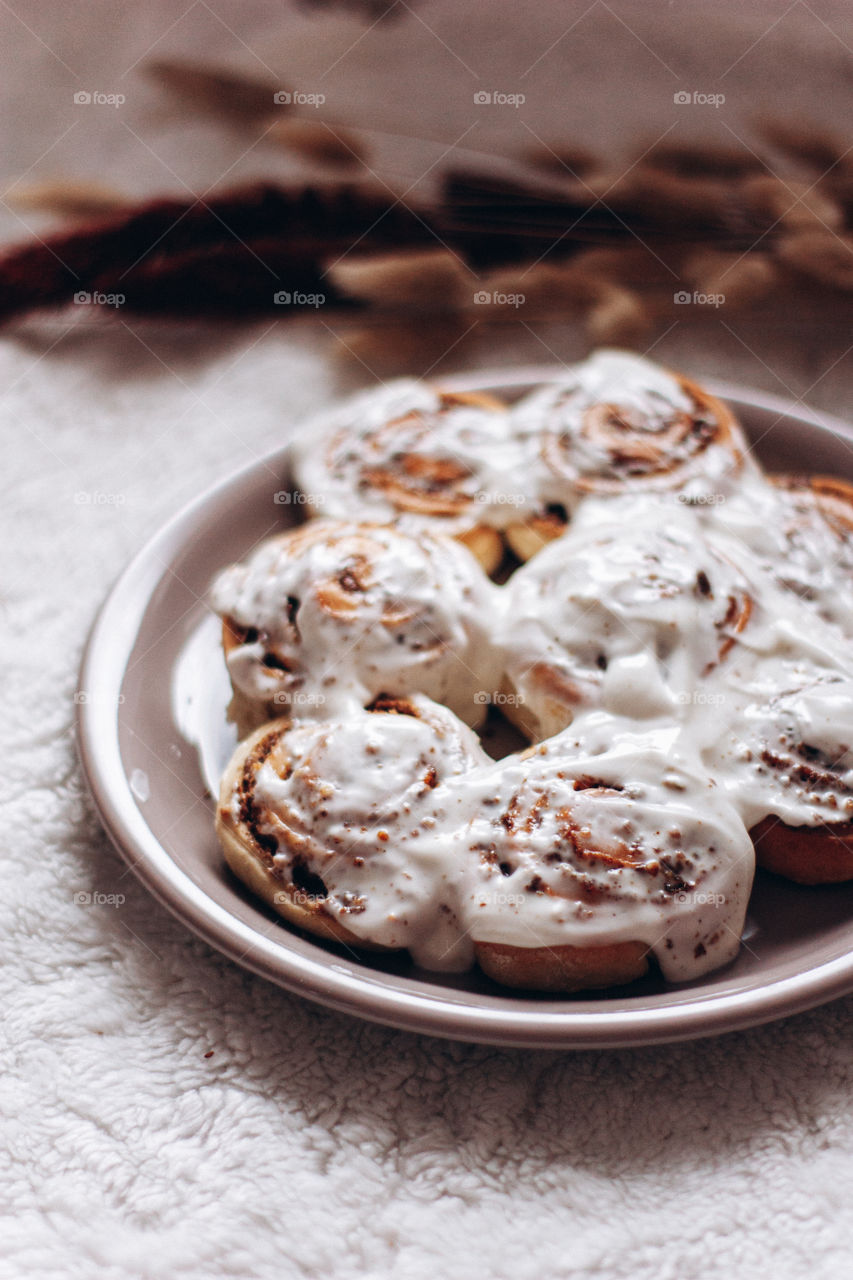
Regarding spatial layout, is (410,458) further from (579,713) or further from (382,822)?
(382,822)

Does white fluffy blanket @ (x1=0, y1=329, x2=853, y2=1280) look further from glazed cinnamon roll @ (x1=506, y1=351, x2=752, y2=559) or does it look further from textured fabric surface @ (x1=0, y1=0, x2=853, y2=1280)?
glazed cinnamon roll @ (x1=506, y1=351, x2=752, y2=559)

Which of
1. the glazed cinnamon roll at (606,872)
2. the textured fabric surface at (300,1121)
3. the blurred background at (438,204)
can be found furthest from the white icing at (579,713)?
the blurred background at (438,204)

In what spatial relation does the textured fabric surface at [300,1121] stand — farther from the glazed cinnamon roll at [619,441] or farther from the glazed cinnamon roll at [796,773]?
the glazed cinnamon roll at [619,441]

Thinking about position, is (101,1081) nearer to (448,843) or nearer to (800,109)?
(448,843)

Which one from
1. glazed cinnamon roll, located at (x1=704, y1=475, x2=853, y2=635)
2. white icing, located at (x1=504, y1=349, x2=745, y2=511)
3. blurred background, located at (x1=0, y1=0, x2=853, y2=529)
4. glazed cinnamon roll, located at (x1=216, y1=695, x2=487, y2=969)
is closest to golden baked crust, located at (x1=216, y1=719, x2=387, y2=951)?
glazed cinnamon roll, located at (x1=216, y1=695, x2=487, y2=969)

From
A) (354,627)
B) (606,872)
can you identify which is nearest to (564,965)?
(606,872)

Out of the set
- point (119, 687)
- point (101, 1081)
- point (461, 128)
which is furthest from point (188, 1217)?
point (461, 128)
